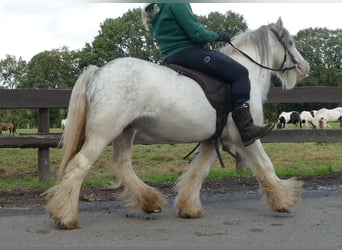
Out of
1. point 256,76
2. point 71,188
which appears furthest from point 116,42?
point 71,188

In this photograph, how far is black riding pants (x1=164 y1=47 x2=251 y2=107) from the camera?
5.01 meters

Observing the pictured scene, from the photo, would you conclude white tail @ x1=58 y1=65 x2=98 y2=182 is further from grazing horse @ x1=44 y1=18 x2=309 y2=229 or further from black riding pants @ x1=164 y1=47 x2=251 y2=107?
black riding pants @ x1=164 y1=47 x2=251 y2=107

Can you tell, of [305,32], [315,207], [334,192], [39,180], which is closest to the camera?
[315,207]

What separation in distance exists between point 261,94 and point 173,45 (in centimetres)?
118

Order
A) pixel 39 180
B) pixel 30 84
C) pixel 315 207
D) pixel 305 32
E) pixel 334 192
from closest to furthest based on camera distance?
pixel 315 207
pixel 334 192
pixel 39 180
pixel 30 84
pixel 305 32

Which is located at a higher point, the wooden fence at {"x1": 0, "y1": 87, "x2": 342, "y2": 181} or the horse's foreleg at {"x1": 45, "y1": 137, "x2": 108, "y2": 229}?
the wooden fence at {"x1": 0, "y1": 87, "x2": 342, "y2": 181}

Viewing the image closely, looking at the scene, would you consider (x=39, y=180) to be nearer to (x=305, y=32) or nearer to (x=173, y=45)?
(x=173, y=45)

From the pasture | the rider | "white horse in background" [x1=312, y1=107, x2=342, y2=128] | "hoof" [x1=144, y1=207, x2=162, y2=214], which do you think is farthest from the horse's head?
"white horse in background" [x1=312, y1=107, x2=342, y2=128]

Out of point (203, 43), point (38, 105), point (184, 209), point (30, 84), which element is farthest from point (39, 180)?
point (30, 84)

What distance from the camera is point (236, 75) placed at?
5062 mm

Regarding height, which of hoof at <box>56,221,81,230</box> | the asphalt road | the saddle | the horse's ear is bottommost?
the asphalt road

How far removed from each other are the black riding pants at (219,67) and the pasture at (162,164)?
292 cm

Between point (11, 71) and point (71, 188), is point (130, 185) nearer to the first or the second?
point (71, 188)

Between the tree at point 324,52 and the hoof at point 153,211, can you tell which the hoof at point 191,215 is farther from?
the tree at point 324,52
